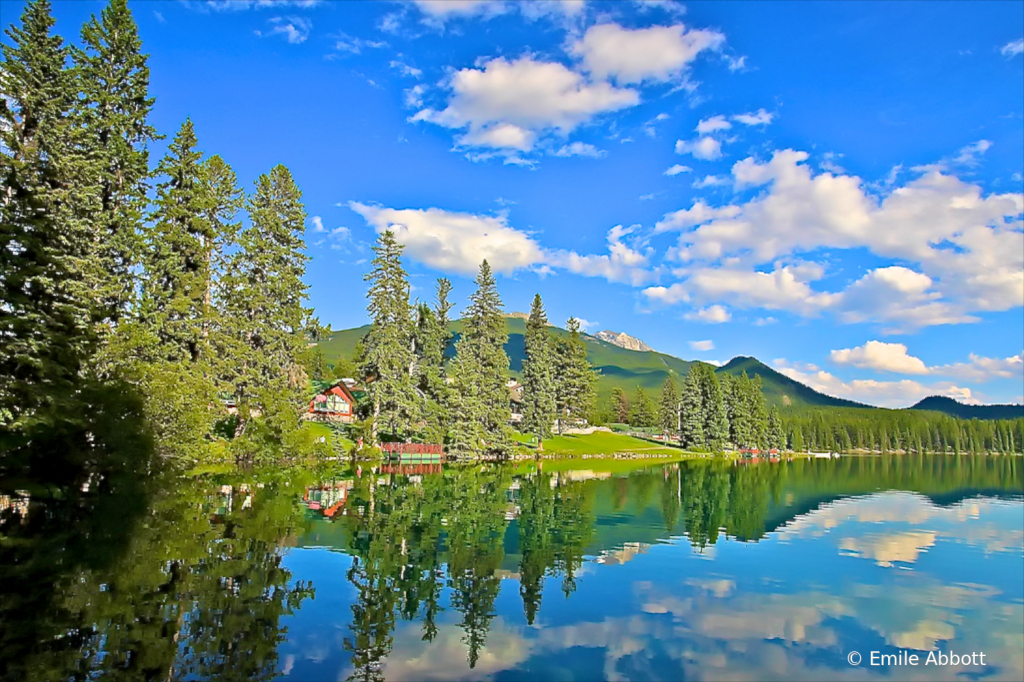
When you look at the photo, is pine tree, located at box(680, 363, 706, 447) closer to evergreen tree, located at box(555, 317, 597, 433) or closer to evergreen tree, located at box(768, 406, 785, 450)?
evergreen tree, located at box(555, 317, 597, 433)

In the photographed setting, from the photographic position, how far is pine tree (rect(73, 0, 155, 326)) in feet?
117

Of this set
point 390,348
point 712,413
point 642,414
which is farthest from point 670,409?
point 390,348

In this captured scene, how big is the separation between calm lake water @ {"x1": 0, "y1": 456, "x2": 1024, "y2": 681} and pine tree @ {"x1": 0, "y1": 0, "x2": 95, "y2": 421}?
5.37 m

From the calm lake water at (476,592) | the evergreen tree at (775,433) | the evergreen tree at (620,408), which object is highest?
the evergreen tree at (620,408)

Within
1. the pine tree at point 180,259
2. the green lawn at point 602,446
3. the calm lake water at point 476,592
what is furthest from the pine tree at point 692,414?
the pine tree at point 180,259

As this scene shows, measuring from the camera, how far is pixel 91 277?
110 ft

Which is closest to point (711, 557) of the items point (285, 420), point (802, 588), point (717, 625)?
point (802, 588)

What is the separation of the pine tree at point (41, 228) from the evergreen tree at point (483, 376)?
36.3 metres

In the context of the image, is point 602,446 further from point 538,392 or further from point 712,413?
point 712,413

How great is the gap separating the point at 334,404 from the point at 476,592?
69.3 m

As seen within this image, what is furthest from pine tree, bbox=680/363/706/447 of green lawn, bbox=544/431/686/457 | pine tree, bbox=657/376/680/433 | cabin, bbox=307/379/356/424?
cabin, bbox=307/379/356/424

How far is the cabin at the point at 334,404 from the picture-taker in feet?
244

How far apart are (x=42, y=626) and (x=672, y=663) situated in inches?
474

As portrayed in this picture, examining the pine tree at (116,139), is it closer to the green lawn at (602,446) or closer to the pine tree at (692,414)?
the green lawn at (602,446)
